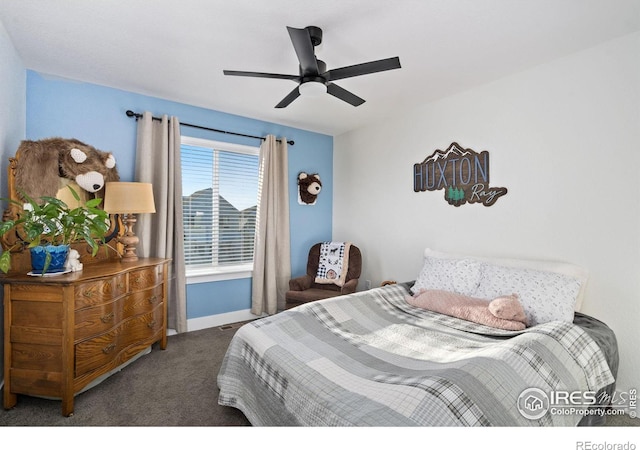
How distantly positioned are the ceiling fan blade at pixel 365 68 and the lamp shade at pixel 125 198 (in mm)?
1860

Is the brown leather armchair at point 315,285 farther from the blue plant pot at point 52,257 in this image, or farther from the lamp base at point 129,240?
the blue plant pot at point 52,257

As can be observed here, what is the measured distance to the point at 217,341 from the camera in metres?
3.11

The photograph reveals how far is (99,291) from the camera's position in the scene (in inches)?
84.4

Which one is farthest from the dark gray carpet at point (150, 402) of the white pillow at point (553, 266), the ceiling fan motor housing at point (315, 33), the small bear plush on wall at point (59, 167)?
the ceiling fan motor housing at point (315, 33)

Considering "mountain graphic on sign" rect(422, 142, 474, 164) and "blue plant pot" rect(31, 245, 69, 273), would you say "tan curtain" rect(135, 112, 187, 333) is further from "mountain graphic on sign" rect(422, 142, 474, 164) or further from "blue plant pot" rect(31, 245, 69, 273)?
"mountain graphic on sign" rect(422, 142, 474, 164)

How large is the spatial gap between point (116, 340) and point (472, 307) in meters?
2.55

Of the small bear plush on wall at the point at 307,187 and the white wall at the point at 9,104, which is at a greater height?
A: the white wall at the point at 9,104

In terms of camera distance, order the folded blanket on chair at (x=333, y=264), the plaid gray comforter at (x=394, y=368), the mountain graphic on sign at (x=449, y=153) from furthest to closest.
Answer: the folded blanket on chair at (x=333, y=264), the mountain graphic on sign at (x=449, y=153), the plaid gray comforter at (x=394, y=368)

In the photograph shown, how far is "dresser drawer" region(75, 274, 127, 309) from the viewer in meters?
2.00

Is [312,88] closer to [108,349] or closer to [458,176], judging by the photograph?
[458,176]

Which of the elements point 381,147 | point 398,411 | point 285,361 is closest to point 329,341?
point 285,361

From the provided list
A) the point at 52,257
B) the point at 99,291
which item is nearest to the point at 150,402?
the point at 99,291

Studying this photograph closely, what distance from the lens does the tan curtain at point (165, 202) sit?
3.04 metres
